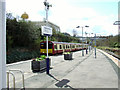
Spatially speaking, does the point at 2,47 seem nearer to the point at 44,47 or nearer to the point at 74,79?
the point at 74,79

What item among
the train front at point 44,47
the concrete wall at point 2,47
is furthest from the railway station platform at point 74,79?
the train front at point 44,47

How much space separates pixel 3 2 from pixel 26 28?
49.7ft

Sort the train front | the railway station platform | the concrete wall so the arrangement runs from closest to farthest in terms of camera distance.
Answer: the concrete wall < the railway station platform < the train front

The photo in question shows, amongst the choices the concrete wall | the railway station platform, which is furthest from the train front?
the concrete wall

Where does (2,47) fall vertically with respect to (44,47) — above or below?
above

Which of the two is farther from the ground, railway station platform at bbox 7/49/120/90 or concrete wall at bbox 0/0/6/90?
concrete wall at bbox 0/0/6/90

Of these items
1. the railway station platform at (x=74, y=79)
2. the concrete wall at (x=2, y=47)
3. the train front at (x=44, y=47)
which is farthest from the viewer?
the train front at (x=44, y=47)

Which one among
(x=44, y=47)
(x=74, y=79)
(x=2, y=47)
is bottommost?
(x=74, y=79)

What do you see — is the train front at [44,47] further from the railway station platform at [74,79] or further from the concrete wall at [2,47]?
the concrete wall at [2,47]

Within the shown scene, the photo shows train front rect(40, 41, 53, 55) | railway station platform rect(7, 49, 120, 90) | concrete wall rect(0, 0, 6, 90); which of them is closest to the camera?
concrete wall rect(0, 0, 6, 90)

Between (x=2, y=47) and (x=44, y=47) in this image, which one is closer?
(x=2, y=47)

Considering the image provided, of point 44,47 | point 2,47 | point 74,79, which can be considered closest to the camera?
point 2,47

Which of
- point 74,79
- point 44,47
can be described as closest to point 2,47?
point 74,79

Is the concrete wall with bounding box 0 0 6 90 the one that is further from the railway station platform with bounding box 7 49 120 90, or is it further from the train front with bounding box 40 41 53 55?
the train front with bounding box 40 41 53 55
